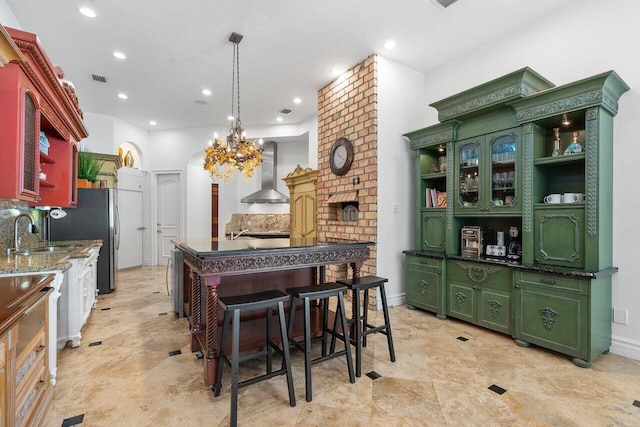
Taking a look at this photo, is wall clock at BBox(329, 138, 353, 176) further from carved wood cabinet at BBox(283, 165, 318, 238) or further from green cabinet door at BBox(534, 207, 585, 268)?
green cabinet door at BBox(534, 207, 585, 268)

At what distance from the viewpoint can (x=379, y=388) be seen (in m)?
2.19

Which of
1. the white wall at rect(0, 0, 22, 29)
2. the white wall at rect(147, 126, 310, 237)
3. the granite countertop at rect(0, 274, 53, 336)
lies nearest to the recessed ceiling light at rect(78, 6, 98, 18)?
the white wall at rect(0, 0, 22, 29)

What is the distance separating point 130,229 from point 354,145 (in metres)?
5.46

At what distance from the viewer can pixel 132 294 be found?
4.75 m

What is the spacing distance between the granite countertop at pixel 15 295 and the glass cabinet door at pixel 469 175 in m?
3.66

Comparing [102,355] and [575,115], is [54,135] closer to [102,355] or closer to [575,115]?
[102,355]

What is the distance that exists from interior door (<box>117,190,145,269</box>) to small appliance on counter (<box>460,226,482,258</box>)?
6555 millimetres

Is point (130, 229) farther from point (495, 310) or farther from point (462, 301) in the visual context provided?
point (495, 310)

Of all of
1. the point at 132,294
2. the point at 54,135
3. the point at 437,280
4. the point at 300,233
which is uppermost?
the point at 54,135

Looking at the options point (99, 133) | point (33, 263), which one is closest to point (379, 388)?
point (33, 263)

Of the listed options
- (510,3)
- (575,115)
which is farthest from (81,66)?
(575,115)

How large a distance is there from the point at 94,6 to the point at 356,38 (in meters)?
2.69

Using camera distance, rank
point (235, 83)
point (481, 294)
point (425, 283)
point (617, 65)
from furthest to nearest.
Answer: point (235, 83) → point (425, 283) → point (481, 294) → point (617, 65)

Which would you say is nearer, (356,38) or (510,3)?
(510,3)
